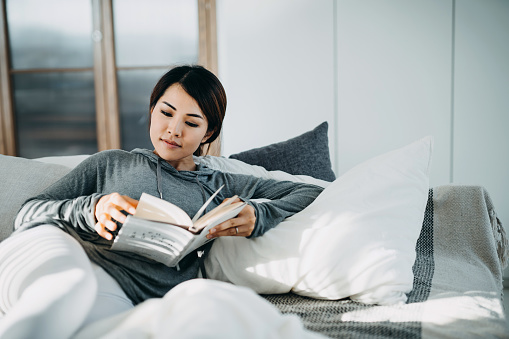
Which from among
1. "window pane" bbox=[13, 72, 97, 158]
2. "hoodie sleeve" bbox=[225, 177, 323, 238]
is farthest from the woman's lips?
"window pane" bbox=[13, 72, 97, 158]

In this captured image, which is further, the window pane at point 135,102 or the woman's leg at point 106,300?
the window pane at point 135,102

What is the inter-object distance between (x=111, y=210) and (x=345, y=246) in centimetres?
59

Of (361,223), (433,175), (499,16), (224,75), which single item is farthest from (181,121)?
(499,16)

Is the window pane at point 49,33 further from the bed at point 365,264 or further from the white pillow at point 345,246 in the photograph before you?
the white pillow at point 345,246

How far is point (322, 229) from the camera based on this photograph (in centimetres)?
121

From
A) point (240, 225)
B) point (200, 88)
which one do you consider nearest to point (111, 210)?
point (240, 225)

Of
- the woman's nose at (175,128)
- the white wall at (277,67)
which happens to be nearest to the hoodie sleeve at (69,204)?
the woman's nose at (175,128)

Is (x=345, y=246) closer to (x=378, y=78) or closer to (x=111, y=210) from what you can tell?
(x=111, y=210)

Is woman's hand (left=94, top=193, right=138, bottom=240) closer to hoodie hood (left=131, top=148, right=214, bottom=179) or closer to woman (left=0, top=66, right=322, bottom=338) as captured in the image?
woman (left=0, top=66, right=322, bottom=338)

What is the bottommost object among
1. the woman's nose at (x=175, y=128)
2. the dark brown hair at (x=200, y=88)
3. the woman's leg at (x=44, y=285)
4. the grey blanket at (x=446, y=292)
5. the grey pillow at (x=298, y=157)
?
the grey blanket at (x=446, y=292)

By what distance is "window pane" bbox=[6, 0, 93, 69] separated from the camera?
3.00 m

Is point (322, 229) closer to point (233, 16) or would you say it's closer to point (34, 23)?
point (233, 16)

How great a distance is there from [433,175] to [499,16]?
3.22 ft

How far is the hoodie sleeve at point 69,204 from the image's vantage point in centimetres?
114
